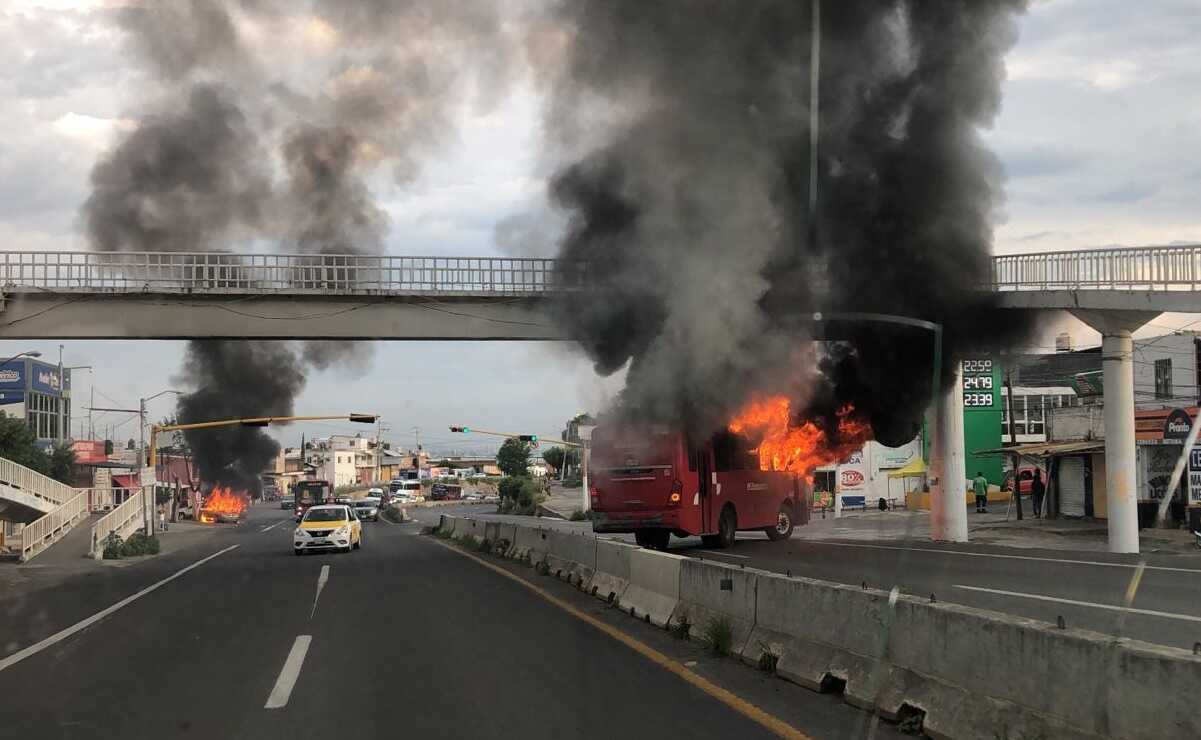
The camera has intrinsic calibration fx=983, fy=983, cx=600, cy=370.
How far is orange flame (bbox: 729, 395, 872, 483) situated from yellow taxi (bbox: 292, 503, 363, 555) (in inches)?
415

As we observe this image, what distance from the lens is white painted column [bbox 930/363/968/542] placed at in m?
22.2

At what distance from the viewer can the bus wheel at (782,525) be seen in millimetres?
22375

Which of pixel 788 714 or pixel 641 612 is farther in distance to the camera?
pixel 641 612

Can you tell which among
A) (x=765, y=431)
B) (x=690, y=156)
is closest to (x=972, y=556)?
(x=765, y=431)

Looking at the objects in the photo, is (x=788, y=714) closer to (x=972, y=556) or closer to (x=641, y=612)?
(x=641, y=612)

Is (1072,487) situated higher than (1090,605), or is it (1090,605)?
(1072,487)

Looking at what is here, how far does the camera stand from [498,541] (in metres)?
22.8

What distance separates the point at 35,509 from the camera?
30.2 metres

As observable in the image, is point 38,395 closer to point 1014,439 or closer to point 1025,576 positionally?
point 1014,439

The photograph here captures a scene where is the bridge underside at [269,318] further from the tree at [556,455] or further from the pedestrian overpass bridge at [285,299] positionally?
the tree at [556,455]

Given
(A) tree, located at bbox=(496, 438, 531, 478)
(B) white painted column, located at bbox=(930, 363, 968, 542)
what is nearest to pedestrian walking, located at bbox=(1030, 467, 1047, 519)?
(B) white painted column, located at bbox=(930, 363, 968, 542)

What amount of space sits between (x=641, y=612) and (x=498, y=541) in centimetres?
1227

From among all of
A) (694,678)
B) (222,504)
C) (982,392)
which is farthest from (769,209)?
(222,504)

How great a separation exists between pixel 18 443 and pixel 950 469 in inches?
1729
